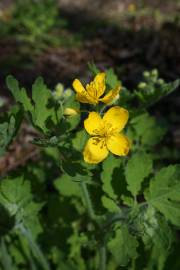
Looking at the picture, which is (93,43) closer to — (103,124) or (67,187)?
(67,187)

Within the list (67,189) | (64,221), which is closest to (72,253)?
(64,221)

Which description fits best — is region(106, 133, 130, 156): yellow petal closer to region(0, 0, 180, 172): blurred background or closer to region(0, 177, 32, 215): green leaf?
region(0, 177, 32, 215): green leaf

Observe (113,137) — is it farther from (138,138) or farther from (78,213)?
(78,213)

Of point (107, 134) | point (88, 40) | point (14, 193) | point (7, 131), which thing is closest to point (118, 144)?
point (107, 134)

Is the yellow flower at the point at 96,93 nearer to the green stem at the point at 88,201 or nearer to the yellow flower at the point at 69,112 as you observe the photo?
the yellow flower at the point at 69,112

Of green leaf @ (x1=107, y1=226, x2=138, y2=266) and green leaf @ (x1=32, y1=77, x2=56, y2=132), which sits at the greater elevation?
green leaf @ (x1=32, y1=77, x2=56, y2=132)

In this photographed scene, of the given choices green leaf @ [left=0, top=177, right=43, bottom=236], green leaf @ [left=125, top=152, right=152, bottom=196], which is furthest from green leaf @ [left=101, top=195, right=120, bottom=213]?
green leaf @ [left=0, top=177, right=43, bottom=236]

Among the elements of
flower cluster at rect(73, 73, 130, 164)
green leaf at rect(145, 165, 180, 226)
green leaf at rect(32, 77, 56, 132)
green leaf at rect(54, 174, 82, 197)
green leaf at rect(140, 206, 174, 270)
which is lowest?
green leaf at rect(140, 206, 174, 270)
